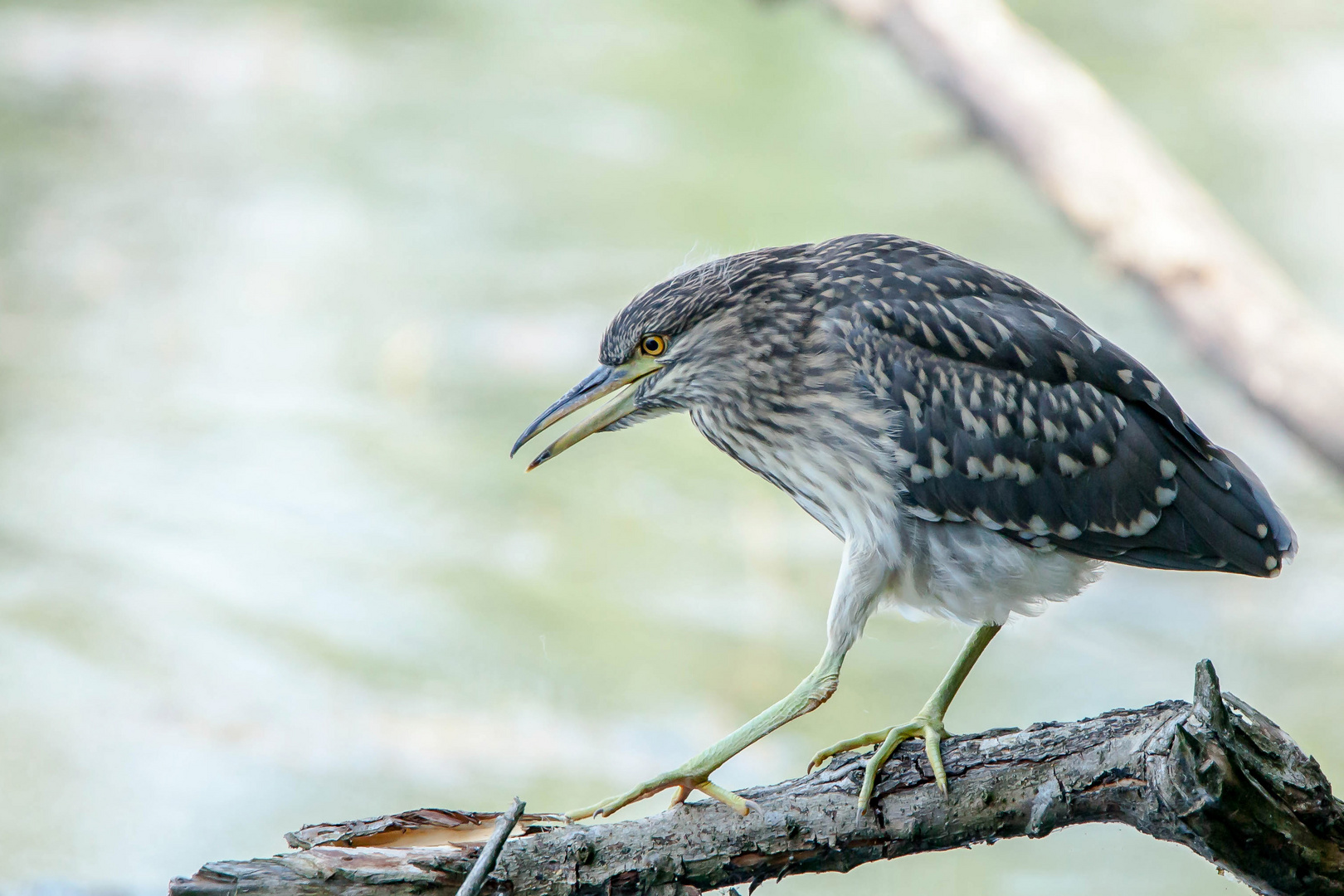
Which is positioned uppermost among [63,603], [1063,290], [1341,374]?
[1063,290]

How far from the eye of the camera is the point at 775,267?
2406 millimetres

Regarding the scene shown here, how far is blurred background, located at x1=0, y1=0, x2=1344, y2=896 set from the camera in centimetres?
469

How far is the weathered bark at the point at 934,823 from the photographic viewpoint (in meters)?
1.73

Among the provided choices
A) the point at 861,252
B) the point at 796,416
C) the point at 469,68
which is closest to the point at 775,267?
the point at 861,252

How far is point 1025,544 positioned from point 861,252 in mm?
601

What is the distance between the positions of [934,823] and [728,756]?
329mm

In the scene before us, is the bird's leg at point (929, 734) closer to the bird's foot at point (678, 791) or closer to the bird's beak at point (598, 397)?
the bird's foot at point (678, 791)

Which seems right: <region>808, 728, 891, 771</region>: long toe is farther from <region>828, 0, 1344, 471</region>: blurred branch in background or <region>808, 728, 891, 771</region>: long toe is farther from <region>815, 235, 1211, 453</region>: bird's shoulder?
<region>828, 0, 1344, 471</region>: blurred branch in background

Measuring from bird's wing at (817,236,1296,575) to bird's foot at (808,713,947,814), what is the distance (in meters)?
0.34

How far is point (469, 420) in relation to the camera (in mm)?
5855

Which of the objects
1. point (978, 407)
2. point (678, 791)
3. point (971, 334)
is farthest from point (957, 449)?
point (678, 791)

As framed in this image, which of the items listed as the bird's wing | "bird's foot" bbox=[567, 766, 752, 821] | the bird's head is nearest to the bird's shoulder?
the bird's wing

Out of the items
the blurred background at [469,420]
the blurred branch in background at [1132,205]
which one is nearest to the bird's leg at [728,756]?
the blurred background at [469,420]

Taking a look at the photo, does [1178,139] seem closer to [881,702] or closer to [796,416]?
[881,702]
